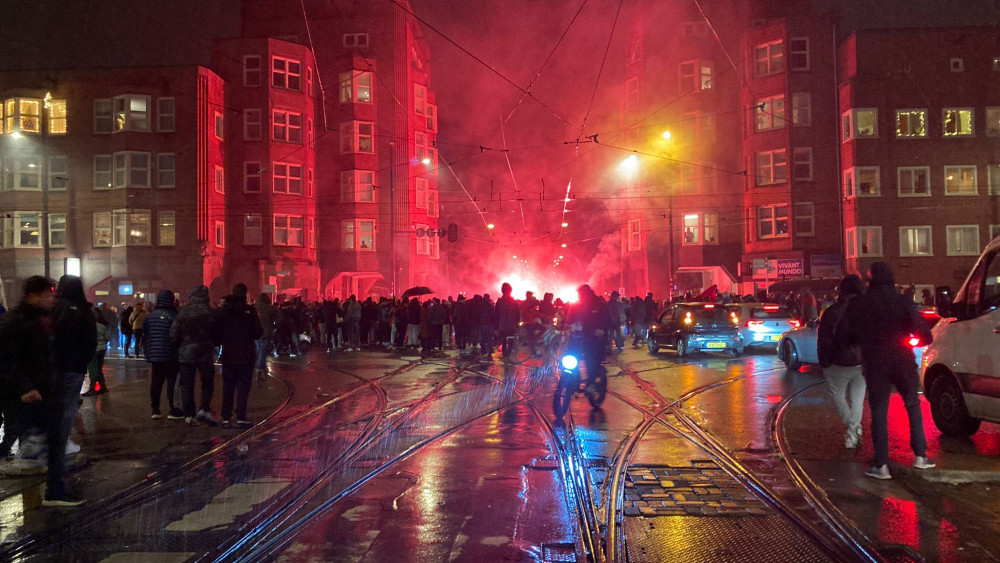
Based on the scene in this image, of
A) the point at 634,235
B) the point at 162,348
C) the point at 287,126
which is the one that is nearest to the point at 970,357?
the point at 162,348

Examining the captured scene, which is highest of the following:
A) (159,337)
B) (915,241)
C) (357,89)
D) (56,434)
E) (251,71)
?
(251,71)

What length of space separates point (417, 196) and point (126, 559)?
1697 inches

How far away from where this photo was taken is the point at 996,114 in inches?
1646

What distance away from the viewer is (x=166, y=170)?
131ft

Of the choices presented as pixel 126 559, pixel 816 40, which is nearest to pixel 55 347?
pixel 126 559

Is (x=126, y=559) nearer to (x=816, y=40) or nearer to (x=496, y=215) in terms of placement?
(x=816, y=40)

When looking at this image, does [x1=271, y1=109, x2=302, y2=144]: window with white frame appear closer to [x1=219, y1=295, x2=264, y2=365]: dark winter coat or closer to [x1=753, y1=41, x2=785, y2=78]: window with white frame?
[x1=753, y1=41, x2=785, y2=78]: window with white frame

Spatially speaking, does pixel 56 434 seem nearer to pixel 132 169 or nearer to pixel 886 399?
pixel 886 399

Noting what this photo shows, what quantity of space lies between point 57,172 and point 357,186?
14.7m

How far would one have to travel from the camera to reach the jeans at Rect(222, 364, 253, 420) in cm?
1050

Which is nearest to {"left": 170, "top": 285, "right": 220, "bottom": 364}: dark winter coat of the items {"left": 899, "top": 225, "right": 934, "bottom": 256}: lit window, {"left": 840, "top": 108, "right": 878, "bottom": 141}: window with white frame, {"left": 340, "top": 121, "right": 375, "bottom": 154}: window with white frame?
{"left": 340, "top": 121, "right": 375, "bottom": 154}: window with white frame

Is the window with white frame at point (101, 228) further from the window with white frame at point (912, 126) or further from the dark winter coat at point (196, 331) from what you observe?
the window with white frame at point (912, 126)

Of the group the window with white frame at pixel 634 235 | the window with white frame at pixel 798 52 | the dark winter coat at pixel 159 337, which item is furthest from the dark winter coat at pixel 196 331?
the window with white frame at pixel 634 235

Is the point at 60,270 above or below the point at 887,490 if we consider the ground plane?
above
